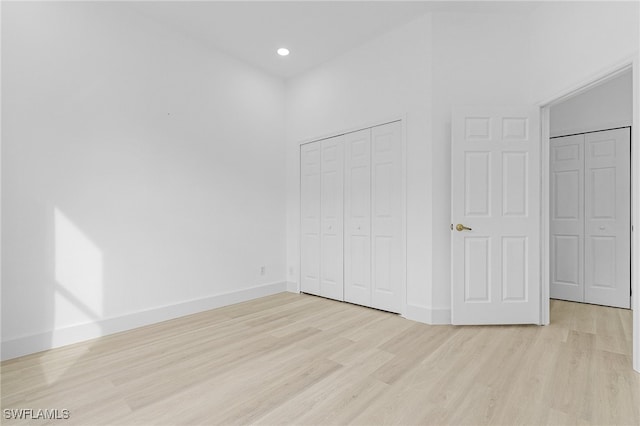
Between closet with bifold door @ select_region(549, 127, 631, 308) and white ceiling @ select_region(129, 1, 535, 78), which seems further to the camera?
closet with bifold door @ select_region(549, 127, 631, 308)

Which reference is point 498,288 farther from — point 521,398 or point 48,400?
point 48,400

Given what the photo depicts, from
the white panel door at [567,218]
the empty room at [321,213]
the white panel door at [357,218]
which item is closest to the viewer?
the empty room at [321,213]

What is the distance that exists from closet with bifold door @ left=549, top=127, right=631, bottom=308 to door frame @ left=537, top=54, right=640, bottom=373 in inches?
47.3

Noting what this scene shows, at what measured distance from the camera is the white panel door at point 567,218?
3916 mm

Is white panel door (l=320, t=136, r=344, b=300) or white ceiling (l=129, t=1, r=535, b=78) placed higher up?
white ceiling (l=129, t=1, r=535, b=78)

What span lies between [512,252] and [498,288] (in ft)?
1.21

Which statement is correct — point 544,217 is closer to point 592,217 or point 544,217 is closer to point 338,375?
point 592,217

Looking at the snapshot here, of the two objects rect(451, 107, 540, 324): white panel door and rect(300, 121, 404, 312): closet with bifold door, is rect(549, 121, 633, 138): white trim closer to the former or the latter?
rect(451, 107, 540, 324): white panel door

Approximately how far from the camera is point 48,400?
1.85 m

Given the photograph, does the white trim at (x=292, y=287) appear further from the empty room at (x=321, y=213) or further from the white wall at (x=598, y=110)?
the white wall at (x=598, y=110)

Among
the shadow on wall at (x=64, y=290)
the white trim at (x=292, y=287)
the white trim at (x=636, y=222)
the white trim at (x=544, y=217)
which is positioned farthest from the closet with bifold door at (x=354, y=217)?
the shadow on wall at (x=64, y=290)

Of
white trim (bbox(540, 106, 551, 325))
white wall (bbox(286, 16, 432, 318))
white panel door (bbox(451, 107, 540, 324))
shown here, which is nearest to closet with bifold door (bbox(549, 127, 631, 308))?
white trim (bbox(540, 106, 551, 325))

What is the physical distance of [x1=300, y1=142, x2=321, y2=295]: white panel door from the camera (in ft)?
14.0

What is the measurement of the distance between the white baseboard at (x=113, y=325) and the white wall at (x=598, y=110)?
4.52m
